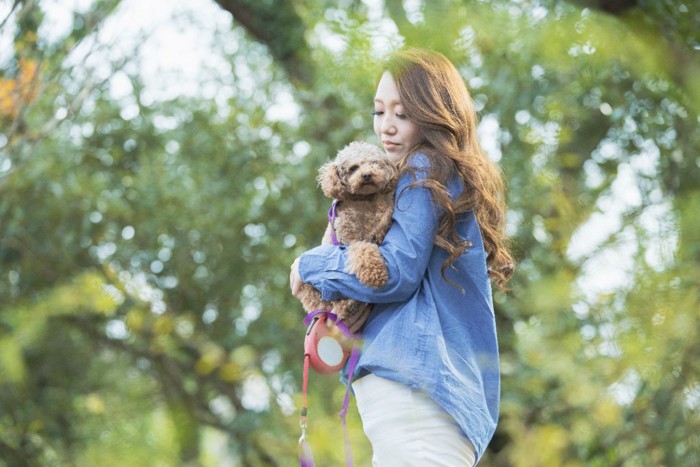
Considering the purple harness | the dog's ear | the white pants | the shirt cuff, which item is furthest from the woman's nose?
the white pants

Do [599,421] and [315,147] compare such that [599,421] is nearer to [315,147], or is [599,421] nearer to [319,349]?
[315,147]

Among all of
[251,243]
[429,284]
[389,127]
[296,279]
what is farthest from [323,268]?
[251,243]

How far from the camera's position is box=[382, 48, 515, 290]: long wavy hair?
184 cm

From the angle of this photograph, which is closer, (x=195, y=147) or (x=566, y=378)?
(x=566, y=378)

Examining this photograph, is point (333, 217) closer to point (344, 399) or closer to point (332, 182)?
point (332, 182)

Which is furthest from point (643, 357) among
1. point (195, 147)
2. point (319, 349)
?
point (195, 147)

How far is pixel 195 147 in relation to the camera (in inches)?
208

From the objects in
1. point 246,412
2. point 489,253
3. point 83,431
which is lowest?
point 83,431

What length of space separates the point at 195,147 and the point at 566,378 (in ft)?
7.85

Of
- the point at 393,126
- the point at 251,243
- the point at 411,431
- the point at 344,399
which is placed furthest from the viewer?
the point at 251,243

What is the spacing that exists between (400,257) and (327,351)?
0.23 meters

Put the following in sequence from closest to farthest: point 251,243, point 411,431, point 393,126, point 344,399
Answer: point 411,431, point 344,399, point 393,126, point 251,243

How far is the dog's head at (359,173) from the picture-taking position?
1855 mm

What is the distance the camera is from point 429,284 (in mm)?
1870
